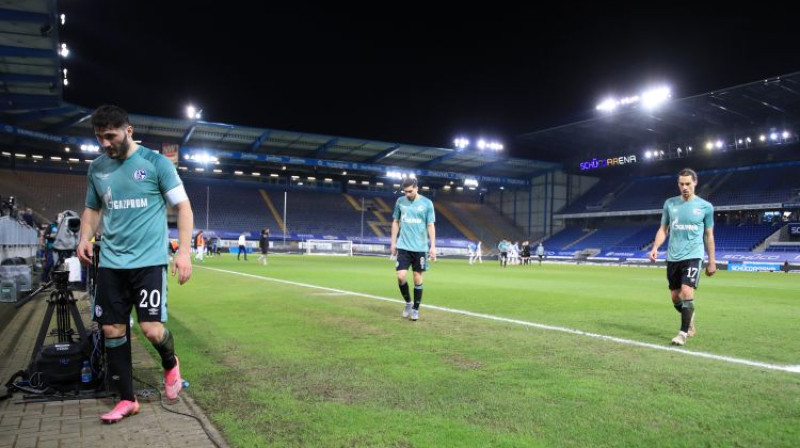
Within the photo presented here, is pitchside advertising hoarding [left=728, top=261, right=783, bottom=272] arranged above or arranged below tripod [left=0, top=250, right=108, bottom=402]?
below

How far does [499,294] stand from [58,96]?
27890 millimetres

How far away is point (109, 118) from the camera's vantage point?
372cm

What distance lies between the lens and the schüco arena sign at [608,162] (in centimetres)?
5362

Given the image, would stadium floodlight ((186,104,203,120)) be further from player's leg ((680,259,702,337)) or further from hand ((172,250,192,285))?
hand ((172,250,192,285))

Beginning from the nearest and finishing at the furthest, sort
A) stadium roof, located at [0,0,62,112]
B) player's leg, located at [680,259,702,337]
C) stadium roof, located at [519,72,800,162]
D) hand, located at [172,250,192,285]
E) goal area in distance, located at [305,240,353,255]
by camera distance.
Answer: hand, located at [172,250,192,285] < player's leg, located at [680,259,702,337] < stadium roof, located at [0,0,62,112] < stadium roof, located at [519,72,800,162] < goal area in distance, located at [305,240,353,255]

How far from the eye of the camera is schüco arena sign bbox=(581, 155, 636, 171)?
5362cm

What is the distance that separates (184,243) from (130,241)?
0.37 m

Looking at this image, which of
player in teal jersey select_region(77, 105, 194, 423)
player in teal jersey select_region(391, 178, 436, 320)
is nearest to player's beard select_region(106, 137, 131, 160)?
player in teal jersey select_region(77, 105, 194, 423)

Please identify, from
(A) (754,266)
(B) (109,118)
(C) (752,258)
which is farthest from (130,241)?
(C) (752,258)

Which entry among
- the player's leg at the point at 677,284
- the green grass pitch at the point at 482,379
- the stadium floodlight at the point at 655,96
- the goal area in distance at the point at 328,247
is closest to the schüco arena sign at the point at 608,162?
the stadium floodlight at the point at 655,96

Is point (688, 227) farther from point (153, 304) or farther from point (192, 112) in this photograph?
point (192, 112)

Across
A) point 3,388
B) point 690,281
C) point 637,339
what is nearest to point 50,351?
point 3,388

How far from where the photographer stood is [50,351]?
13.5ft

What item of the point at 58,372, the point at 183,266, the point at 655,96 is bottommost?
the point at 58,372
